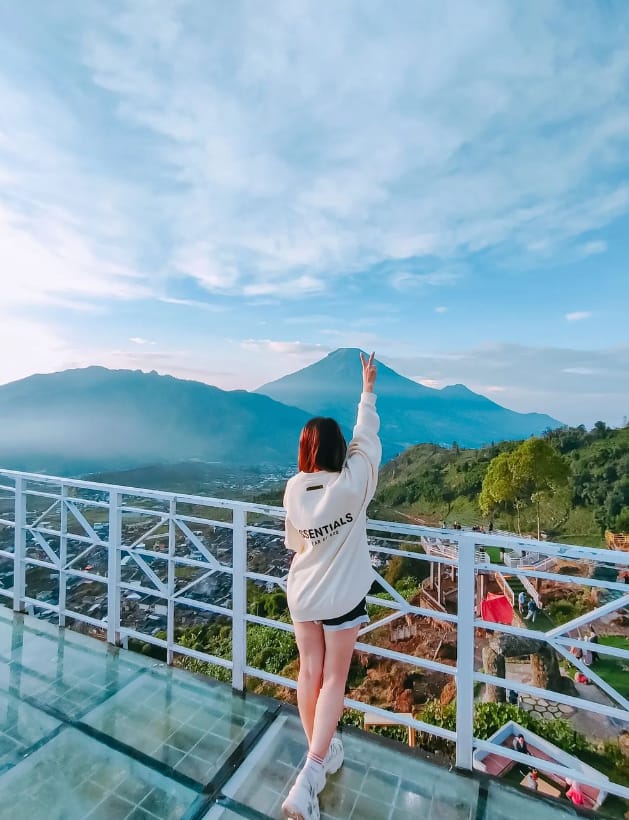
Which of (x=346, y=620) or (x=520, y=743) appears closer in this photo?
(x=346, y=620)

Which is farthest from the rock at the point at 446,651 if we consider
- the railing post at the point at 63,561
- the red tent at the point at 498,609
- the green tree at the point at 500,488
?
the railing post at the point at 63,561

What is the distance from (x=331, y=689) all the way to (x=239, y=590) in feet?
2.67

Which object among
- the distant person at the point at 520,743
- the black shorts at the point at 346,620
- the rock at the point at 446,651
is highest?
the black shorts at the point at 346,620

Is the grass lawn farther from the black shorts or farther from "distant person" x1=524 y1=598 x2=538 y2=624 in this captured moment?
the black shorts

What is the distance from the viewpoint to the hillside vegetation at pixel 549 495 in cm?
2925

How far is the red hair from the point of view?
1360 millimetres

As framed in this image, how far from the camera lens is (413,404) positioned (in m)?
101

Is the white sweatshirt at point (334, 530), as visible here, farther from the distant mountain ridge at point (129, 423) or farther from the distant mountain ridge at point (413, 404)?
the distant mountain ridge at point (413, 404)

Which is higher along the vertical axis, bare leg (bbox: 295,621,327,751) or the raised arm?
the raised arm

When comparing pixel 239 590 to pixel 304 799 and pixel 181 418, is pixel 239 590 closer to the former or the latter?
pixel 304 799

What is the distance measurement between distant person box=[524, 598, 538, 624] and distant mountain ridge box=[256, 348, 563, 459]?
1787 inches

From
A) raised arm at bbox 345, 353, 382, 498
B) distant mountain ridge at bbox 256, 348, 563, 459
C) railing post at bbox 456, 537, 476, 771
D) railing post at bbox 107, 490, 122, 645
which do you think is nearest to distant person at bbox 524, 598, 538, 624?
railing post at bbox 456, 537, 476, 771

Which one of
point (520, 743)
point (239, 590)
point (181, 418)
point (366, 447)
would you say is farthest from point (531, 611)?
point (181, 418)

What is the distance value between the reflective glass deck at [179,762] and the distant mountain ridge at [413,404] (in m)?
62.1
